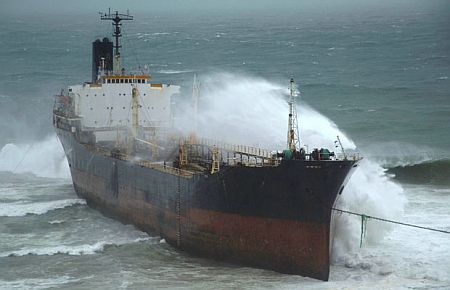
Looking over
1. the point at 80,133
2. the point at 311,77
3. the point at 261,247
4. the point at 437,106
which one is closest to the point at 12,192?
the point at 80,133

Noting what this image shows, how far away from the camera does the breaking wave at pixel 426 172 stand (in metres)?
36.5

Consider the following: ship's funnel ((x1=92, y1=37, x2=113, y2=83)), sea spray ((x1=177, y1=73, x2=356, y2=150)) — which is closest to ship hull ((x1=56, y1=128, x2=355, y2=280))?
sea spray ((x1=177, y1=73, x2=356, y2=150))

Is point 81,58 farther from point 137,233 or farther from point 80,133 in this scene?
point 137,233

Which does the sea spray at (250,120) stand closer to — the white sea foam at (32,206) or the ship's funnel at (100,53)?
the ship's funnel at (100,53)

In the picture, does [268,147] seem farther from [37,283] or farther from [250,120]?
[37,283]

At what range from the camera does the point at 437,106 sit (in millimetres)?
57281

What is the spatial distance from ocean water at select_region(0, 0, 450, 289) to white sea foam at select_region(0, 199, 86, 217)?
7cm

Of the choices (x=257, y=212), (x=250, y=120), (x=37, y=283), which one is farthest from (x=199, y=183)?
(x=250, y=120)

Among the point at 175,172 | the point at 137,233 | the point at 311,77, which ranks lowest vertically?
the point at 137,233

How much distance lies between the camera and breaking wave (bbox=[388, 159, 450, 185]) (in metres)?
36.5

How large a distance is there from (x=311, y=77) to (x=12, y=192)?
142 ft

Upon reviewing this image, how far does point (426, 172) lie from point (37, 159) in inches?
813

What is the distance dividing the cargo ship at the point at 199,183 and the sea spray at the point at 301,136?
1652 millimetres

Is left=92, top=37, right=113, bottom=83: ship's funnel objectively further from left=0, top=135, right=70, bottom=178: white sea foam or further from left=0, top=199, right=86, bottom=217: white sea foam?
left=0, top=199, right=86, bottom=217: white sea foam
